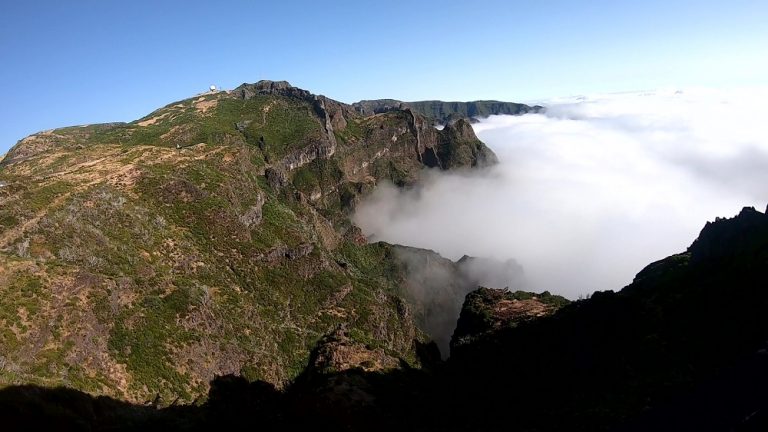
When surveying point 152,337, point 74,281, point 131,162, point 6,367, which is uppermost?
point 131,162

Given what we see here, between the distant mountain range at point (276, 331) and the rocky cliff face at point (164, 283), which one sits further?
the rocky cliff face at point (164, 283)

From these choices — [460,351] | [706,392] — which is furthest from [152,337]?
[706,392]

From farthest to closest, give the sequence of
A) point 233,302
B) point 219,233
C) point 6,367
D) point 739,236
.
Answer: point 219,233, point 233,302, point 739,236, point 6,367

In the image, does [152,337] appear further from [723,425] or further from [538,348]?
[723,425]

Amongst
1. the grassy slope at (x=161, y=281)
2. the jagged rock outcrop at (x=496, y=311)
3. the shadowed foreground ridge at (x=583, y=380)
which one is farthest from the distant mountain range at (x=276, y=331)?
the jagged rock outcrop at (x=496, y=311)

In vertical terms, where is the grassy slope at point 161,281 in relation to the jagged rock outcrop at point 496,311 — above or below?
above

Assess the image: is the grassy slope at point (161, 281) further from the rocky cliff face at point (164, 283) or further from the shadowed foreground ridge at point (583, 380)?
the shadowed foreground ridge at point (583, 380)

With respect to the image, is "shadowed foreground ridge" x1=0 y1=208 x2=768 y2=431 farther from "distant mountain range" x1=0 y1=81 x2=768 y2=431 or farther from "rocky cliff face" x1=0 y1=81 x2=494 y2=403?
"rocky cliff face" x1=0 y1=81 x2=494 y2=403

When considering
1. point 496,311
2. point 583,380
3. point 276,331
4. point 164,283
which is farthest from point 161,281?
point 583,380
